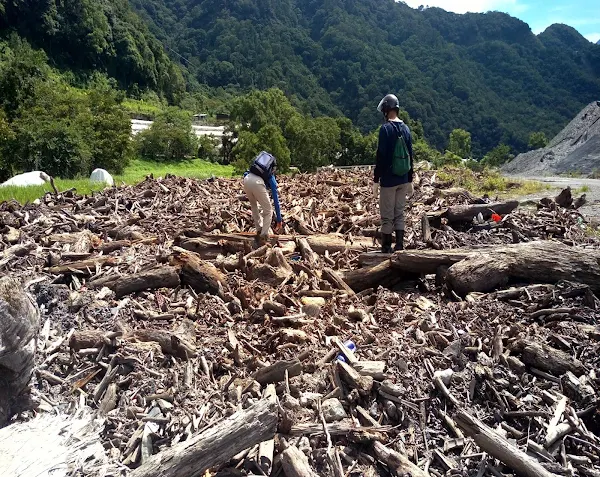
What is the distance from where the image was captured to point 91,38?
74.9m

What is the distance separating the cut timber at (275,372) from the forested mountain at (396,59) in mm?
107063

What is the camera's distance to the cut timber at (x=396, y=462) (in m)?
2.87

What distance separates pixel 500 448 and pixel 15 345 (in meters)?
3.33

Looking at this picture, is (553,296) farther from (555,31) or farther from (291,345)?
(555,31)

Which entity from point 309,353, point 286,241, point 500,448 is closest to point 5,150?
point 286,241

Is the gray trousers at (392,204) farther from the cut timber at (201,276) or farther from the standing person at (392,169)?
the cut timber at (201,276)

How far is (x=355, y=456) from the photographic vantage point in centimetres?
304

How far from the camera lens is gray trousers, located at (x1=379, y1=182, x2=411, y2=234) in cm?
600

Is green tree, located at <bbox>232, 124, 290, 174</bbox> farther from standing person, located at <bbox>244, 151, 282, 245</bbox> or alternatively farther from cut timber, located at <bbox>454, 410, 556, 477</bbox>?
cut timber, located at <bbox>454, 410, 556, 477</bbox>

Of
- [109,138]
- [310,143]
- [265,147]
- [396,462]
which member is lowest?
[310,143]

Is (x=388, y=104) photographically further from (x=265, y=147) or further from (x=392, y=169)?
(x=265, y=147)

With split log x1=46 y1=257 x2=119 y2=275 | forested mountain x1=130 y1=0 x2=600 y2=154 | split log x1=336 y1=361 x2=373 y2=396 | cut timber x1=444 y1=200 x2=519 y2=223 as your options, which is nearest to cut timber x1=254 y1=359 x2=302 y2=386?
split log x1=336 y1=361 x2=373 y2=396

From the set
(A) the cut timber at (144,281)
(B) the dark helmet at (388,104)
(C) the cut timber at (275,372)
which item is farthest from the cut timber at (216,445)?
(B) the dark helmet at (388,104)

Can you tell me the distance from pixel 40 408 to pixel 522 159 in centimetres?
2890
